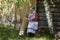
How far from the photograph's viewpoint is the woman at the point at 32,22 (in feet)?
26.3

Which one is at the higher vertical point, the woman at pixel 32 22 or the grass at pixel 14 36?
the woman at pixel 32 22

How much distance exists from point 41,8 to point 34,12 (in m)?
0.30

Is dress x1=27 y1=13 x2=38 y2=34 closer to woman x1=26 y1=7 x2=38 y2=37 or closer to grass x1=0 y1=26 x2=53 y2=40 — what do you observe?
woman x1=26 y1=7 x2=38 y2=37

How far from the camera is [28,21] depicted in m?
7.93

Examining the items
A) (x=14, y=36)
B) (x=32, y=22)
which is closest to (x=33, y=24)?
(x=32, y=22)

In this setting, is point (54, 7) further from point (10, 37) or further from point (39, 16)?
point (10, 37)

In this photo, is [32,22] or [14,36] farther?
[32,22]

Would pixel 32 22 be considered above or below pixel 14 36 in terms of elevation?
above

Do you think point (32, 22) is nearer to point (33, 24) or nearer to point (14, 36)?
point (33, 24)

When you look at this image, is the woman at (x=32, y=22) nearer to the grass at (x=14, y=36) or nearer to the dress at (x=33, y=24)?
the dress at (x=33, y=24)

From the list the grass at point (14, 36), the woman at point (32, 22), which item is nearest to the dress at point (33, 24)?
the woman at point (32, 22)

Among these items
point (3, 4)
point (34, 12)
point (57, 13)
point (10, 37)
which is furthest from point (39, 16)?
point (3, 4)

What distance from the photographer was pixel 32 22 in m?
8.19

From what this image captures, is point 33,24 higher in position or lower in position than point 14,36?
higher
